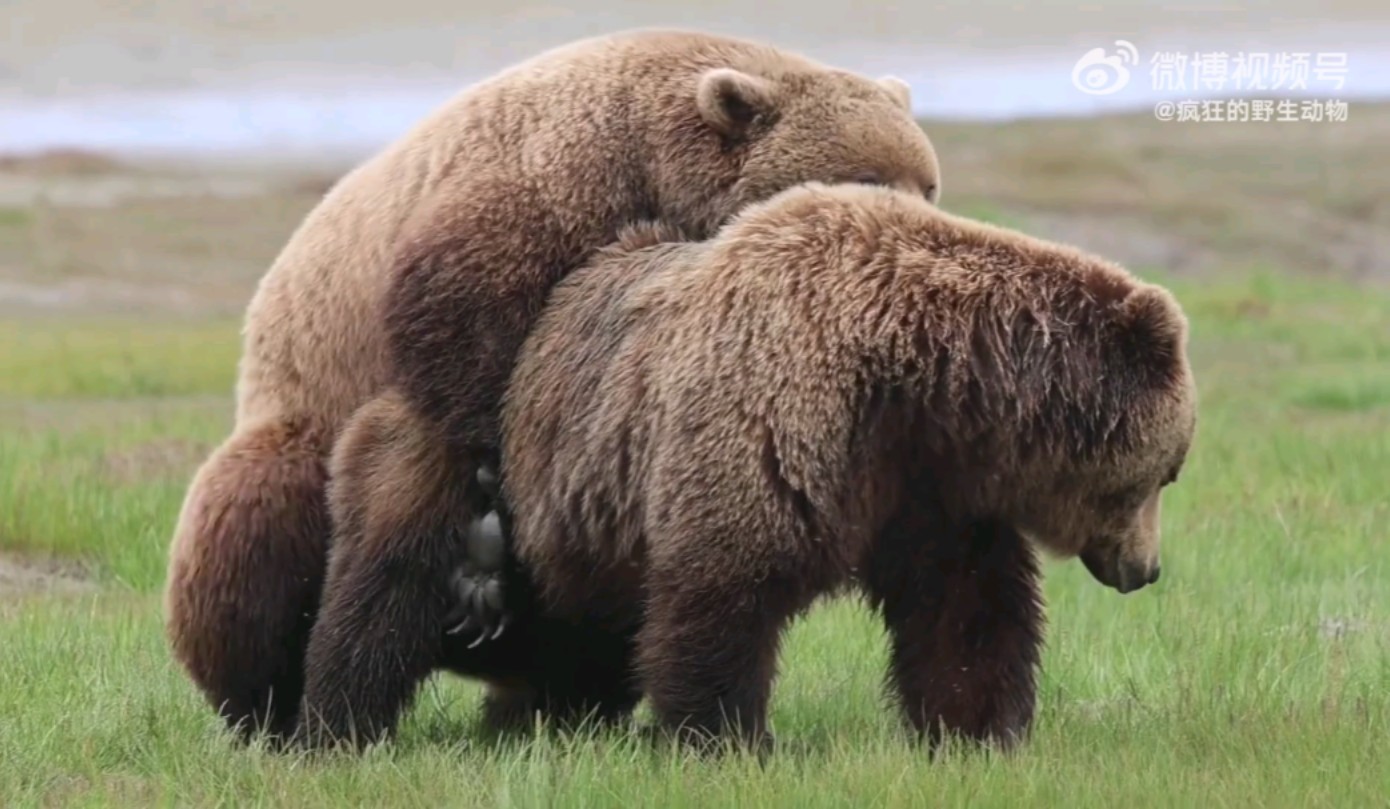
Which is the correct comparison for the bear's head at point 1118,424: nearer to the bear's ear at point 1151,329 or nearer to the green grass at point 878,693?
the bear's ear at point 1151,329

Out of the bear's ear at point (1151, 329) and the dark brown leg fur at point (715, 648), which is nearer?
the dark brown leg fur at point (715, 648)

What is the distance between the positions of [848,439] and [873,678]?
70.5 inches

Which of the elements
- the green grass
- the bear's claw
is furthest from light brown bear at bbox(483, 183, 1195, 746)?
the green grass

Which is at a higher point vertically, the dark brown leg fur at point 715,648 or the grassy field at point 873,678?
the dark brown leg fur at point 715,648

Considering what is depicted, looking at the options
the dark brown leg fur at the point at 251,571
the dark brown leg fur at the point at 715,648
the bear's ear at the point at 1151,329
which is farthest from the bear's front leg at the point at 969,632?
the dark brown leg fur at the point at 251,571

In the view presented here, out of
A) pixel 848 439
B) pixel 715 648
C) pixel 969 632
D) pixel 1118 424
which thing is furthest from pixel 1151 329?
pixel 715 648

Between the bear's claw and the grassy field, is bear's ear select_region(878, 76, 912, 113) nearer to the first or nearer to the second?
the grassy field

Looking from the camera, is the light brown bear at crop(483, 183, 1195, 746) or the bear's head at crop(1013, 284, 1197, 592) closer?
the light brown bear at crop(483, 183, 1195, 746)

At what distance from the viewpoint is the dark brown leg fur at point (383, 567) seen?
213 inches

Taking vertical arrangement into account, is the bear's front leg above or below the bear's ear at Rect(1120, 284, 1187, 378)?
below

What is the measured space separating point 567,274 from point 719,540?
3.16 ft

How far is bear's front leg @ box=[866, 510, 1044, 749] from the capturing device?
523 centimetres

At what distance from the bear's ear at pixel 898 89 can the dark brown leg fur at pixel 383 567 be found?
1752 mm

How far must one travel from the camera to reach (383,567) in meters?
5.40
